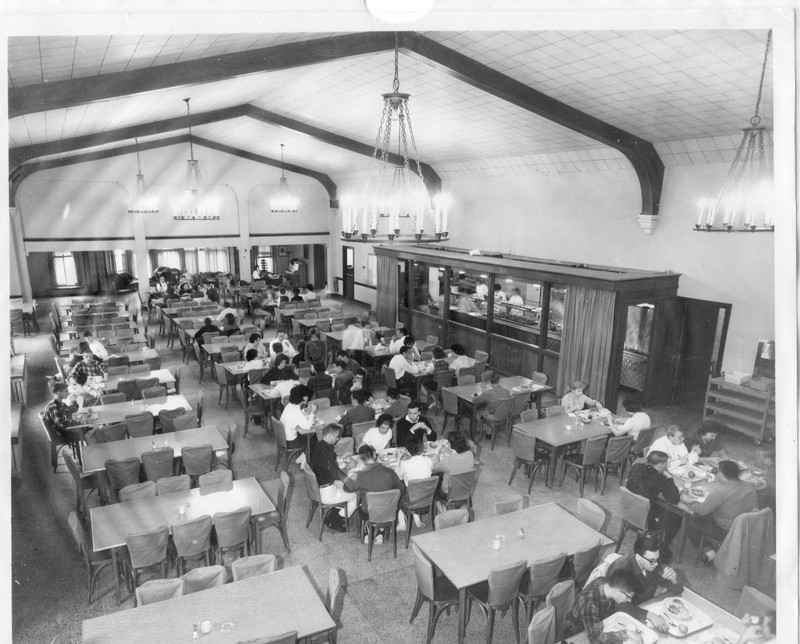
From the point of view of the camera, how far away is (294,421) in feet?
25.9

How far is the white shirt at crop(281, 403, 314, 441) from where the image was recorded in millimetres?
7887

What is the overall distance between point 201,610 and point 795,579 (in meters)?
3.91

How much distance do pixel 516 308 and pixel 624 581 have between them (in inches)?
345

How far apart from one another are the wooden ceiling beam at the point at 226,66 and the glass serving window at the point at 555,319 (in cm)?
585

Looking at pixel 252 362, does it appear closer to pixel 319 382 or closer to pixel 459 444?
pixel 319 382

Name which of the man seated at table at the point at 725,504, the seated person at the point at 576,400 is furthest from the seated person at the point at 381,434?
the man seated at table at the point at 725,504

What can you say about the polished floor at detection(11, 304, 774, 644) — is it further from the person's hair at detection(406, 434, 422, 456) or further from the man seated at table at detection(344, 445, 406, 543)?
the person's hair at detection(406, 434, 422, 456)

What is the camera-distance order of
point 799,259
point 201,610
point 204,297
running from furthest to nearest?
point 204,297 < point 201,610 < point 799,259

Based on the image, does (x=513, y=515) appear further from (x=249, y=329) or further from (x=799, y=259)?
(x=249, y=329)

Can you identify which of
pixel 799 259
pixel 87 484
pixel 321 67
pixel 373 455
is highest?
pixel 321 67

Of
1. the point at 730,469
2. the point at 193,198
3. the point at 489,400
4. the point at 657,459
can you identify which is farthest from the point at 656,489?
the point at 193,198

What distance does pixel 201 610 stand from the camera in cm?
422

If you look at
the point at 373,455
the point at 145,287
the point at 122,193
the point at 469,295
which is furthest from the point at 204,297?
the point at 373,455

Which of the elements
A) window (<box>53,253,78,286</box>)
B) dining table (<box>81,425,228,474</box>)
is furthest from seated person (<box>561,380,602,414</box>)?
window (<box>53,253,78,286</box>)
